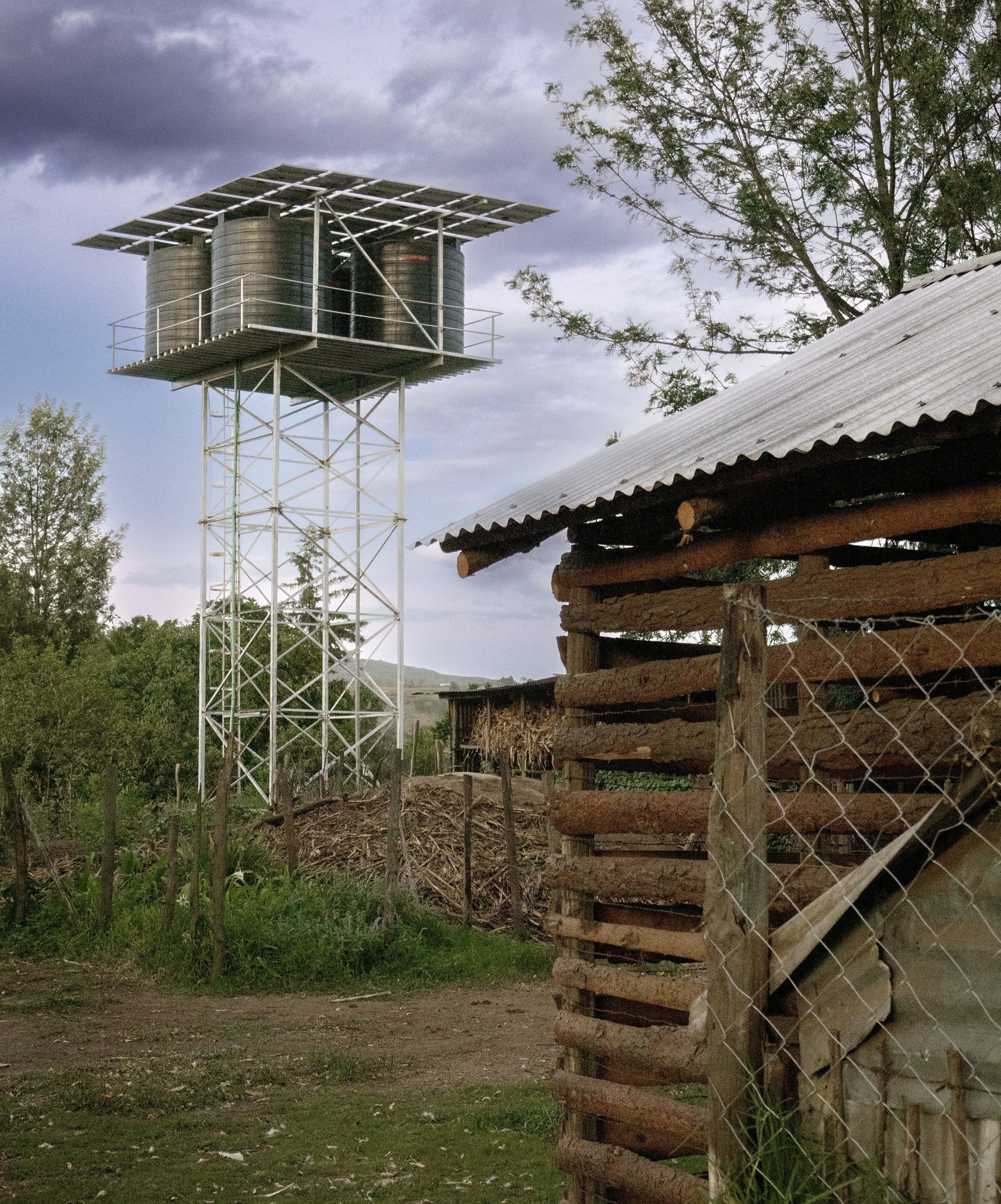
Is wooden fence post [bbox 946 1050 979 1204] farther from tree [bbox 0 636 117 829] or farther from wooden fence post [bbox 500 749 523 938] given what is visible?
tree [bbox 0 636 117 829]

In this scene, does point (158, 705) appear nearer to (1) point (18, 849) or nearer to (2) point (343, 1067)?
(1) point (18, 849)

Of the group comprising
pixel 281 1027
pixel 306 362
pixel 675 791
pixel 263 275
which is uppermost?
pixel 263 275

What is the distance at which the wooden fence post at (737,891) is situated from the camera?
3.65 metres

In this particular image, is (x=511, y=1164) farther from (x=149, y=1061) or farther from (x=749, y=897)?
(x=749, y=897)

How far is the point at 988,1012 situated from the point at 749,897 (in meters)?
0.67

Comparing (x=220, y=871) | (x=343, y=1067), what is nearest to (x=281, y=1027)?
(x=343, y=1067)

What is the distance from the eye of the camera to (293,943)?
14023mm

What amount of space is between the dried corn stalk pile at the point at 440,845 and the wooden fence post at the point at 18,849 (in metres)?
3.12

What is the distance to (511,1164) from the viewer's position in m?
7.83

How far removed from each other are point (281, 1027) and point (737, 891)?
892 cm

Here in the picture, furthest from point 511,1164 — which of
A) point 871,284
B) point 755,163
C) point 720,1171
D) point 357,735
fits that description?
point 357,735

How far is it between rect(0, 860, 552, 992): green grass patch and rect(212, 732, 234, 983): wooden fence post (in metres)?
0.16

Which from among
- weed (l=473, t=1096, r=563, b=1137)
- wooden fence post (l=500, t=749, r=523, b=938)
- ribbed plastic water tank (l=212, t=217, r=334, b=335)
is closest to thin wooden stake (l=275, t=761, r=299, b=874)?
wooden fence post (l=500, t=749, r=523, b=938)

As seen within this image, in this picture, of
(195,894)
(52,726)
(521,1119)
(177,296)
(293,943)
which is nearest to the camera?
(521,1119)
